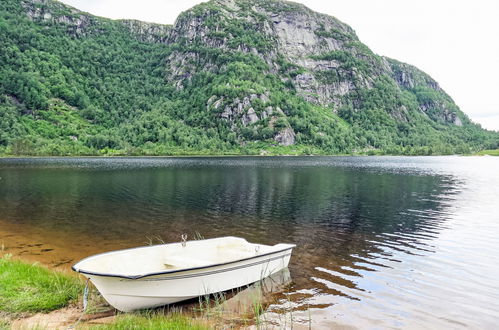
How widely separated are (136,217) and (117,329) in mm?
26225

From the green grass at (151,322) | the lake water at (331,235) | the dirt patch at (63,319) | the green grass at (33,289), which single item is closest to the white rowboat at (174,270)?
the dirt patch at (63,319)

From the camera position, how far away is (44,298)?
1325cm

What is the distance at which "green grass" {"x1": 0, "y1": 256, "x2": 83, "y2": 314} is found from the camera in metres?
12.6

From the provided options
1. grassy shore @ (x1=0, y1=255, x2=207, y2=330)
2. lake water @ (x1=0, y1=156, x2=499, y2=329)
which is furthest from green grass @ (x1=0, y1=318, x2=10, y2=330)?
lake water @ (x1=0, y1=156, x2=499, y2=329)

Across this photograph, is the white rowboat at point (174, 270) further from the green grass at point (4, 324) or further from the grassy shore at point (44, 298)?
the green grass at point (4, 324)

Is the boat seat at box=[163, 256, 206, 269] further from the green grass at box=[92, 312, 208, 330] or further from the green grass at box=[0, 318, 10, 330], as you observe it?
the green grass at box=[0, 318, 10, 330]

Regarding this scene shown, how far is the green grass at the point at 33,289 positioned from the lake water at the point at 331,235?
503 centimetres

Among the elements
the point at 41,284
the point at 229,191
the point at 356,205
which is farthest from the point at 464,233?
the point at 229,191

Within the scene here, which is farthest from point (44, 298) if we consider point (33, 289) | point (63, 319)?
point (63, 319)

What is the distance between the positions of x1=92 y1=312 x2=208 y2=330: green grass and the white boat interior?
4.89ft

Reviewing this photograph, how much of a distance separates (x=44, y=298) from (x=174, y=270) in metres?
5.35

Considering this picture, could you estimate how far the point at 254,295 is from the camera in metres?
15.8

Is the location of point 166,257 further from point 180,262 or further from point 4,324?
point 4,324

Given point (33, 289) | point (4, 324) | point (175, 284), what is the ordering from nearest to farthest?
point (4, 324)
point (175, 284)
point (33, 289)
